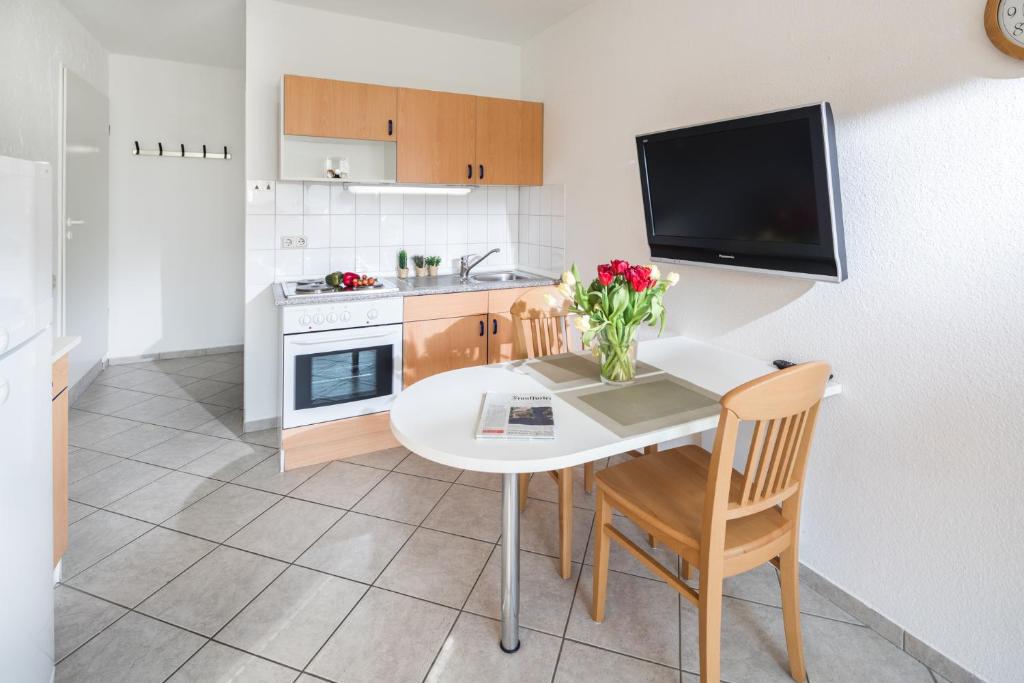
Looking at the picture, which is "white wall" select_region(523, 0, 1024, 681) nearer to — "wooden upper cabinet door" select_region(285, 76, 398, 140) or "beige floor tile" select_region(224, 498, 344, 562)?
"wooden upper cabinet door" select_region(285, 76, 398, 140)

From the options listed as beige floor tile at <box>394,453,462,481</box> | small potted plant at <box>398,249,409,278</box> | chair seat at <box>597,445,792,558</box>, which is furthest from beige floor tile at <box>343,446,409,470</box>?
chair seat at <box>597,445,792,558</box>

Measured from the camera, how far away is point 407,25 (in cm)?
377

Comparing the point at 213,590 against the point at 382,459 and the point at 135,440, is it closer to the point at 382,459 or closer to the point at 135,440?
the point at 382,459

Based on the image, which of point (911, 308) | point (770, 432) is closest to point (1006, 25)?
point (911, 308)

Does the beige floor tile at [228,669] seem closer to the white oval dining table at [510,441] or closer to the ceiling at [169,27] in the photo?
the white oval dining table at [510,441]

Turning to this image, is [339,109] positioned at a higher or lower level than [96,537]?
higher

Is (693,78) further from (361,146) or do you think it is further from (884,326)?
(361,146)

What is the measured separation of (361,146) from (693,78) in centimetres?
213

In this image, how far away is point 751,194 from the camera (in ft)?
7.01

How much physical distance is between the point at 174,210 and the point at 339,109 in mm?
2725

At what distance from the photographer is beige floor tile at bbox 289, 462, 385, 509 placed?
2814 mm

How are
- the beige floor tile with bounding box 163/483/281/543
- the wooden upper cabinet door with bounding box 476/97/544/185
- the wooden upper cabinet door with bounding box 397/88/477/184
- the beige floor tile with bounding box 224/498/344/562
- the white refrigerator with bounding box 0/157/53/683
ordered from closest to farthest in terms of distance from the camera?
the white refrigerator with bounding box 0/157/53/683, the beige floor tile with bounding box 224/498/344/562, the beige floor tile with bounding box 163/483/281/543, the wooden upper cabinet door with bounding box 397/88/477/184, the wooden upper cabinet door with bounding box 476/97/544/185

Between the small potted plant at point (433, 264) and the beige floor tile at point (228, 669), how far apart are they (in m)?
2.62

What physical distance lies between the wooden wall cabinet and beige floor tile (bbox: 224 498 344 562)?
22.7 inches
